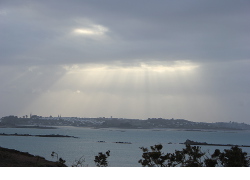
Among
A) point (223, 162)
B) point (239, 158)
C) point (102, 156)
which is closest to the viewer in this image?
point (239, 158)

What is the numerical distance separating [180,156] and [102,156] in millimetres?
4800

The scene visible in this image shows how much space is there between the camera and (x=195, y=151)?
62.8 feet

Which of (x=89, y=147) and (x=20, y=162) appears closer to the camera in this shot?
(x=20, y=162)

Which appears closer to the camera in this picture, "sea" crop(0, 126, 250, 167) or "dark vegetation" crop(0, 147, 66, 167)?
"dark vegetation" crop(0, 147, 66, 167)

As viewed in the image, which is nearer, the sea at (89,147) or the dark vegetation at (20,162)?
the dark vegetation at (20,162)
